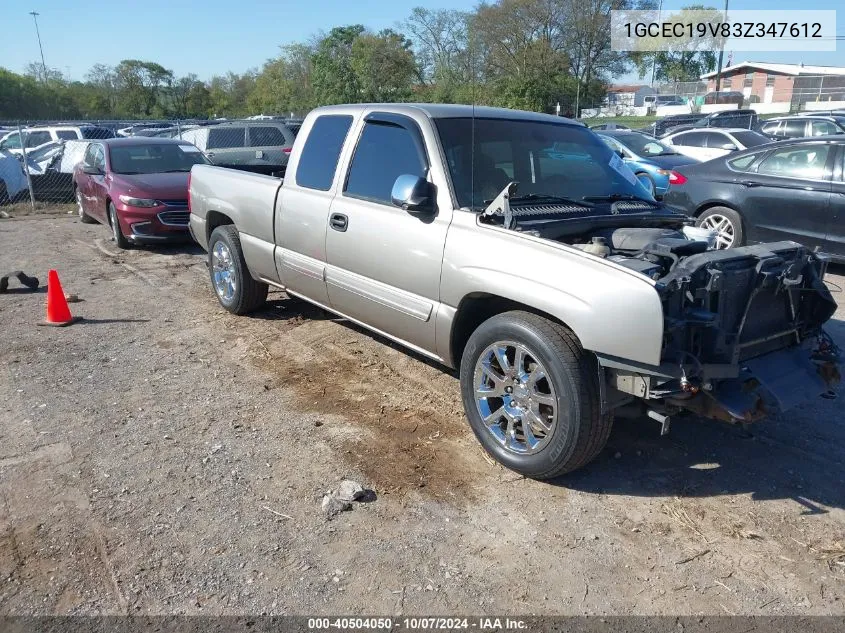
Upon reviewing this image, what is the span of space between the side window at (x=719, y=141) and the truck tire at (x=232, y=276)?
12.2 metres

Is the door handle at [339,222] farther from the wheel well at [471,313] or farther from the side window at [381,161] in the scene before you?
the wheel well at [471,313]

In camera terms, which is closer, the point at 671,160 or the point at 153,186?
the point at 153,186

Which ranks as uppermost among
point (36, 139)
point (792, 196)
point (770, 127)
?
point (36, 139)

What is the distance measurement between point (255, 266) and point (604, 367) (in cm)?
367

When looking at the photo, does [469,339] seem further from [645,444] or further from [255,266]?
[255,266]

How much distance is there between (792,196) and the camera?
781 centimetres

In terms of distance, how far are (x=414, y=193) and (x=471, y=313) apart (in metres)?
0.78

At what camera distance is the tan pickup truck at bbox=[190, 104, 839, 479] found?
129 inches

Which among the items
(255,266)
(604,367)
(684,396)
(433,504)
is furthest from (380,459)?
(255,266)

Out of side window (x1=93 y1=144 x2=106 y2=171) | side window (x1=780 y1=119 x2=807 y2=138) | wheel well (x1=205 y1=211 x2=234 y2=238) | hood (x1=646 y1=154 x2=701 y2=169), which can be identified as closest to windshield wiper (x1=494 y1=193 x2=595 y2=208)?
wheel well (x1=205 y1=211 x2=234 y2=238)

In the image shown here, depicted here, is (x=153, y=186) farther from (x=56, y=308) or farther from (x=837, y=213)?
(x=837, y=213)

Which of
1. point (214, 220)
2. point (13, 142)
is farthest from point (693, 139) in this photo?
point (13, 142)

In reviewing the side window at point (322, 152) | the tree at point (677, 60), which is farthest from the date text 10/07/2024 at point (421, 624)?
the tree at point (677, 60)

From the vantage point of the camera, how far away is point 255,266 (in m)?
6.13
